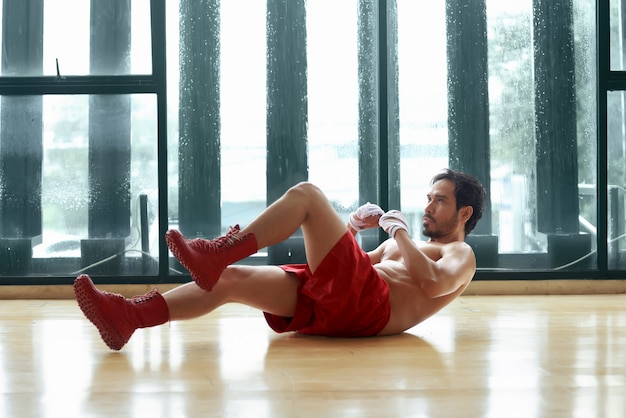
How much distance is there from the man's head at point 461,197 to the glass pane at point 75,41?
5.76ft

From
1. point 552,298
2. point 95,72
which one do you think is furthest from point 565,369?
point 95,72

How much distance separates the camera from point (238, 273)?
2518mm

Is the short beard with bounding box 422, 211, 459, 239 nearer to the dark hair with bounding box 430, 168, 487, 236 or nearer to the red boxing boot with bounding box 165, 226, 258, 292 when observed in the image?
the dark hair with bounding box 430, 168, 487, 236

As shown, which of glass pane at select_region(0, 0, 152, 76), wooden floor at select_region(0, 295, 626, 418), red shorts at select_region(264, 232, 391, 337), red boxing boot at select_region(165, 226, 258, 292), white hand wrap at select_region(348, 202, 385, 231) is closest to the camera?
wooden floor at select_region(0, 295, 626, 418)

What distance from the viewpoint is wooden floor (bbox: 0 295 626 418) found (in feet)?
5.96

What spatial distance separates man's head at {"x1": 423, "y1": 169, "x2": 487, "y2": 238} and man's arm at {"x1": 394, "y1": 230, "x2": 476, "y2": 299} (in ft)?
0.74

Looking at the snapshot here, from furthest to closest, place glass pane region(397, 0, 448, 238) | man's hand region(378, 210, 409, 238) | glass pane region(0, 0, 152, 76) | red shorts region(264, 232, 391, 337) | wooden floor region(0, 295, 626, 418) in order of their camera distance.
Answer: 1. glass pane region(397, 0, 448, 238)
2. glass pane region(0, 0, 152, 76)
3. man's hand region(378, 210, 409, 238)
4. red shorts region(264, 232, 391, 337)
5. wooden floor region(0, 295, 626, 418)

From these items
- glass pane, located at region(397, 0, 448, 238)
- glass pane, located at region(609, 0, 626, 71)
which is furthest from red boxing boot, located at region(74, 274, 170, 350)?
glass pane, located at region(609, 0, 626, 71)

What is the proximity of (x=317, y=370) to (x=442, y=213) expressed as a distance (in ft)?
2.91

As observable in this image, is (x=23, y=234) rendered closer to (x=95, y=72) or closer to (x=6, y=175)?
(x=6, y=175)

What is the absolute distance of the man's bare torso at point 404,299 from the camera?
105 inches

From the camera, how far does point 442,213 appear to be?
2836 millimetres

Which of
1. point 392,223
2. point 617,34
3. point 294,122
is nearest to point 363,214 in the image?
point 392,223

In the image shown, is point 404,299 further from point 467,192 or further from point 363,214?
point 467,192
